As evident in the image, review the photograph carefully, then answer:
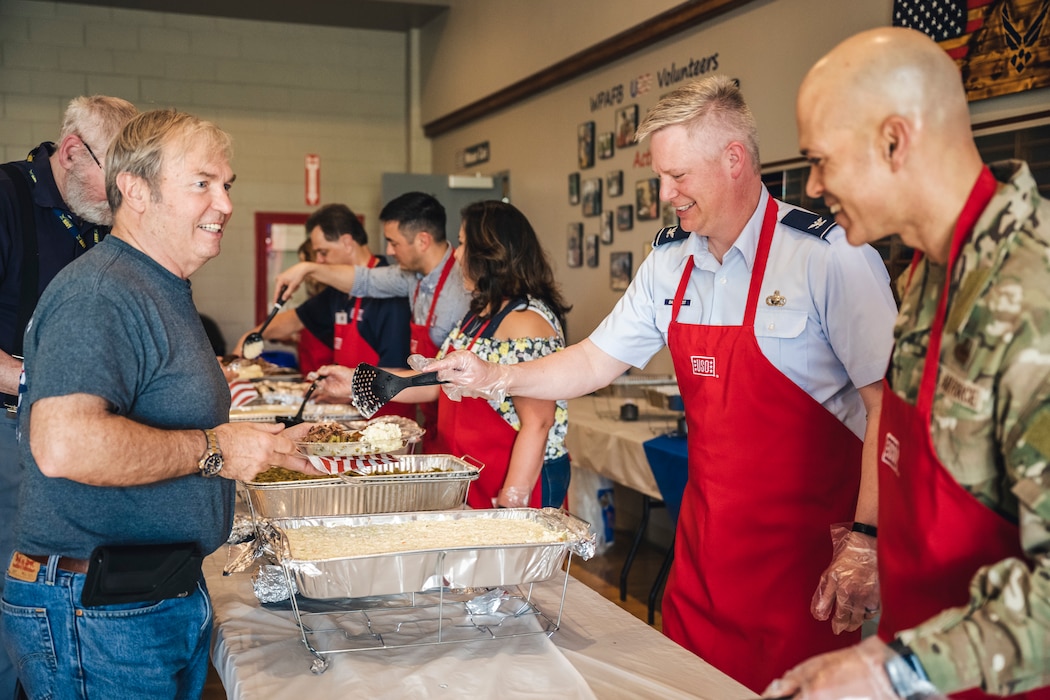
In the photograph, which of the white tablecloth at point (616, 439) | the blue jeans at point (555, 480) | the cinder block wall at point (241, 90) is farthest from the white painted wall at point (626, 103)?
the blue jeans at point (555, 480)

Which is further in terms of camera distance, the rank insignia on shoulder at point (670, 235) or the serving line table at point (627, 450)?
the serving line table at point (627, 450)

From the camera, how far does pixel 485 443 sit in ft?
8.96

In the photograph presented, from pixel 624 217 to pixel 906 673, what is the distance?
15.3 feet

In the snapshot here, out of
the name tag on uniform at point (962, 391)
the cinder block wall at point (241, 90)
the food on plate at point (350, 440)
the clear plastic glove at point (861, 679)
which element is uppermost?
the cinder block wall at point (241, 90)

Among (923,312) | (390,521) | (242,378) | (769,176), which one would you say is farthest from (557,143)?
(923,312)

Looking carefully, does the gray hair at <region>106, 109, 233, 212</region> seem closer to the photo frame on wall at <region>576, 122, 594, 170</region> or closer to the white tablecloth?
the white tablecloth

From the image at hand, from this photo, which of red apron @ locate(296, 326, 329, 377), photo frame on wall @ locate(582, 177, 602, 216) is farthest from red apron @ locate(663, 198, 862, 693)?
photo frame on wall @ locate(582, 177, 602, 216)

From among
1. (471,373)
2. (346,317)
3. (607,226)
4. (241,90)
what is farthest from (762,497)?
(241,90)

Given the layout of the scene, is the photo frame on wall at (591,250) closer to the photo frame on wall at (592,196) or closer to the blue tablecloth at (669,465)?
the photo frame on wall at (592,196)

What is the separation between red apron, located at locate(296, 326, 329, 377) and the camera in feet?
16.0

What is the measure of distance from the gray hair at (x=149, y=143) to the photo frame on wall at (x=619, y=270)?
3949 millimetres

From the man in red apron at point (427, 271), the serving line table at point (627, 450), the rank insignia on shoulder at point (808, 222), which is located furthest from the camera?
the serving line table at point (627, 450)

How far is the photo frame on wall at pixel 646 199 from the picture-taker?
507 cm

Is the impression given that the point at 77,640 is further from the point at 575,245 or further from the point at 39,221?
the point at 575,245
